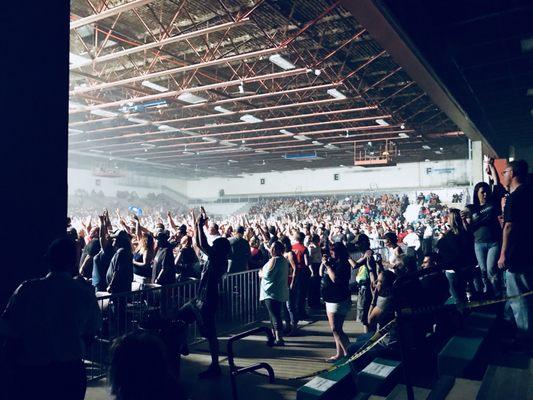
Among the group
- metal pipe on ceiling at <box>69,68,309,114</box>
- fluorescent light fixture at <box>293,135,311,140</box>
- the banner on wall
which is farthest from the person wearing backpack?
the banner on wall

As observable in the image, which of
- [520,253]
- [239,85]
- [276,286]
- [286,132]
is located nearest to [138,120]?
[239,85]

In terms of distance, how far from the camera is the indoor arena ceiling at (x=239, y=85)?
10602 millimetres

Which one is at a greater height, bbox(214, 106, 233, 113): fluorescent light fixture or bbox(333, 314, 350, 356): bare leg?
bbox(214, 106, 233, 113): fluorescent light fixture

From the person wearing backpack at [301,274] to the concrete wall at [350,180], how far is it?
2771 cm

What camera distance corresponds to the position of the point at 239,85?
14.9 m

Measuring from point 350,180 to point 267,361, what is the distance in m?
33.5

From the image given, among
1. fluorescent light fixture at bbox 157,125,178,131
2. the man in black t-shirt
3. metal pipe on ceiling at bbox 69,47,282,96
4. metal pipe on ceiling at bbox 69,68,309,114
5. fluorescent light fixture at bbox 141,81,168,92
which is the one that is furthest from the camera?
fluorescent light fixture at bbox 157,125,178,131

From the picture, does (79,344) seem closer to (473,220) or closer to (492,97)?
(473,220)

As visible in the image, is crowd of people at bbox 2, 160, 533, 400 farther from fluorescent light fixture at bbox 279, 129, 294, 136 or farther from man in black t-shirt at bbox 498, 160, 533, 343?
fluorescent light fixture at bbox 279, 129, 294, 136

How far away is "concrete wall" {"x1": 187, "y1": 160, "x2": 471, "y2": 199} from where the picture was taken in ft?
111

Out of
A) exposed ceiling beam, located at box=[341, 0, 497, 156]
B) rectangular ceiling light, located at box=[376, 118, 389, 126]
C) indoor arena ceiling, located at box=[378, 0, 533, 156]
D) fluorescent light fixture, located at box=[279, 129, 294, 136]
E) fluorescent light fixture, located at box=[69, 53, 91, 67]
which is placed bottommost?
exposed ceiling beam, located at box=[341, 0, 497, 156]

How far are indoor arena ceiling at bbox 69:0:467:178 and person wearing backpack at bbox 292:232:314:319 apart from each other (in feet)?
16.9

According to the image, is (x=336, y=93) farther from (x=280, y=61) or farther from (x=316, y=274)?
(x=316, y=274)

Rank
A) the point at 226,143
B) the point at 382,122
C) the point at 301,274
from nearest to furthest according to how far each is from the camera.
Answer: the point at 301,274 → the point at 382,122 → the point at 226,143
